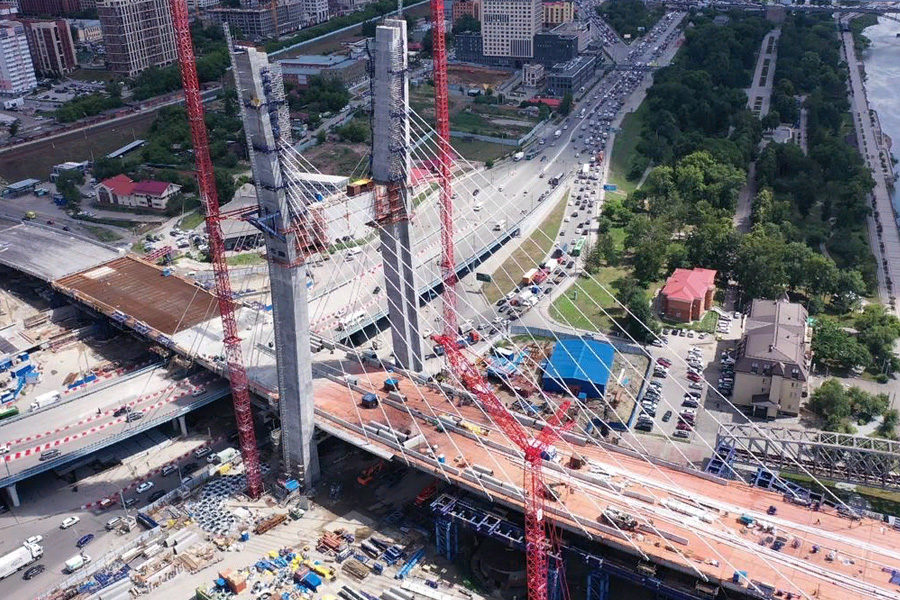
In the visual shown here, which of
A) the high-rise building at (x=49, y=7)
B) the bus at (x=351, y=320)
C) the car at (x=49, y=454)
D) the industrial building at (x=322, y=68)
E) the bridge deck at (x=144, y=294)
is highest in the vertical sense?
the high-rise building at (x=49, y=7)

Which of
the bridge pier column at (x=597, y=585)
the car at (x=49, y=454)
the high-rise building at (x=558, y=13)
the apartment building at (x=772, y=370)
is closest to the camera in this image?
the bridge pier column at (x=597, y=585)

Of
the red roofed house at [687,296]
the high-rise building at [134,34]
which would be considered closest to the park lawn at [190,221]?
the red roofed house at [687,296]

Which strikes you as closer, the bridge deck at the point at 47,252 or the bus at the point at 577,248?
the bridge deck at the point at 47,252

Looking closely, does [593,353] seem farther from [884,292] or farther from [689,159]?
[689,159]

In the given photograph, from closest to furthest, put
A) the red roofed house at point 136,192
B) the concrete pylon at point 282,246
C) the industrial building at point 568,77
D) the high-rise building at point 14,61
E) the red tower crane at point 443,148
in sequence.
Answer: the concrete pylon at point 282,246 < the red tower crane at point 443,148 < the red roofed house at point 136,192 < the industrial building at point 568,77 < the high-rise building at point 14,61

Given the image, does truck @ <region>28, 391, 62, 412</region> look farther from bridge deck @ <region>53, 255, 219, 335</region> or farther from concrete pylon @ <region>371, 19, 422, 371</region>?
concrete pylon @ <region>371, 19, 422, 371</region>

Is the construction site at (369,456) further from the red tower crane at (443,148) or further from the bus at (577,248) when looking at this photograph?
the bus at (577,248)

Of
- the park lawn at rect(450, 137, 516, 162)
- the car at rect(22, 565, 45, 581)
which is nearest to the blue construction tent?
the car at rect(22, 565, 45, 581)
